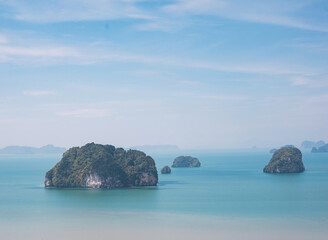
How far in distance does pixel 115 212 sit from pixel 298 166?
60905 mm

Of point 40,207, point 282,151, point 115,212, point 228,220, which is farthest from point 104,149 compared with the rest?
point 282,151

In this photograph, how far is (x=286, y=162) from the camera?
95.8 metres

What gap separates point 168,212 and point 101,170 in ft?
70.3

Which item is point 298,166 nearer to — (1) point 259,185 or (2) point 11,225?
(1) point 259,185

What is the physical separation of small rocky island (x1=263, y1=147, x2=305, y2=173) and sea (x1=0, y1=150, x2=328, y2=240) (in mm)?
25440

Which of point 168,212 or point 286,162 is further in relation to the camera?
point 286,162

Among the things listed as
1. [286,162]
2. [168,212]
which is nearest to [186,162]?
[286,162]

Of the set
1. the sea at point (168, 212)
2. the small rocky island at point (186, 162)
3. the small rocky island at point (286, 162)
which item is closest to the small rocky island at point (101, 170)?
the sea at point (168, 212)

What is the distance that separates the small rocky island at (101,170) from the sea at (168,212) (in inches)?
91.5

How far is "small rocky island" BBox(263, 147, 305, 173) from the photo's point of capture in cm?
9475

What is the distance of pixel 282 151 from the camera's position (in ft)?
318

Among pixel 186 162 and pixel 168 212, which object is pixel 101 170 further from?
pixel 186 162

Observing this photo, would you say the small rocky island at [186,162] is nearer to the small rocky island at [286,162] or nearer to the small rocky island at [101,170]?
the small rocky island at [286,162]

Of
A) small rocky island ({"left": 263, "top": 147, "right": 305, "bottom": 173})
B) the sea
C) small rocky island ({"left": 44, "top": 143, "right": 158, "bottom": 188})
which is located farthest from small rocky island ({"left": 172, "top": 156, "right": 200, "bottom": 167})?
small rocky island ({"left": 44, "top": 143, "right": 158, "bottom": 188})
